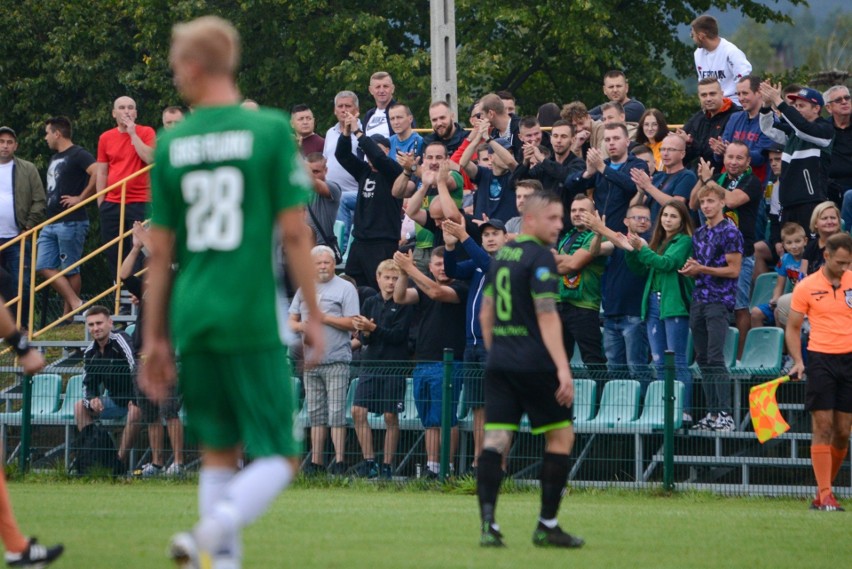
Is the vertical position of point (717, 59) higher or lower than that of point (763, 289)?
higher

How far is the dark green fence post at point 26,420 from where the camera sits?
14.5 metres

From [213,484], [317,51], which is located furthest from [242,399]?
[317,51]

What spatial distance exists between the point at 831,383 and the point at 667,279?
240cm

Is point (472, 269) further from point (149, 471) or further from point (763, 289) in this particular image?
point (149, 471)

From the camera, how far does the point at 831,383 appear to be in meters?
11.7

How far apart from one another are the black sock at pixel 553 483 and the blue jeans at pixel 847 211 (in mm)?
7494

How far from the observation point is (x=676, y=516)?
10805 mm

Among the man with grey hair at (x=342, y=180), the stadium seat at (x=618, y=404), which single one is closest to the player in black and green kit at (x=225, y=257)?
the stadium seat at (x=618, y=404)

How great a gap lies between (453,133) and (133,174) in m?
4.44

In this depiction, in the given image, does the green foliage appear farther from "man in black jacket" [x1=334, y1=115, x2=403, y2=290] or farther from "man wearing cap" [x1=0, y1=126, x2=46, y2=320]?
"man in black jacket" [x1=334, y1=115, x2=403, y2=290]

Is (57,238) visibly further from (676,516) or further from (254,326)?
(254,326)

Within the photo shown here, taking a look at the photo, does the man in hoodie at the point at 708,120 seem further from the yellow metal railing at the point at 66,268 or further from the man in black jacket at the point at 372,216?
the yellow metal railing at the point at 66,268

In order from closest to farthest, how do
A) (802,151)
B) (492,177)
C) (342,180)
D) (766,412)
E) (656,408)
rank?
1. (766,412)
2. (656,408)
3. (802,151)
4. (492,177)
5. (342,180)

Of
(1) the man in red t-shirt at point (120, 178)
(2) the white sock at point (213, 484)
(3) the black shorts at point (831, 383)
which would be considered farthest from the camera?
(1) the man in red t-shirt at point (120, 178)
